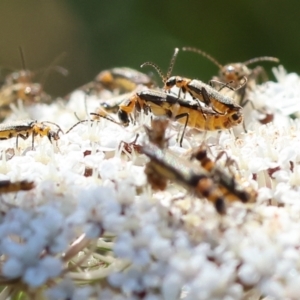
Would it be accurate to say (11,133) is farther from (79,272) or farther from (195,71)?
(195,71)

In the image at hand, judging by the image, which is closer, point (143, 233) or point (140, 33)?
point (143, 233)

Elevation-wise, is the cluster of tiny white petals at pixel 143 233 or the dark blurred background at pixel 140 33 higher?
the cluster of tiny white petals at pixel 143 233

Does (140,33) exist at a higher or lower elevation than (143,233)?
lower

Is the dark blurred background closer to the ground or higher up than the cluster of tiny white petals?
closer to the ground

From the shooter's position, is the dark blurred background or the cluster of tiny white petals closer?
the cluster of tiny white petals
